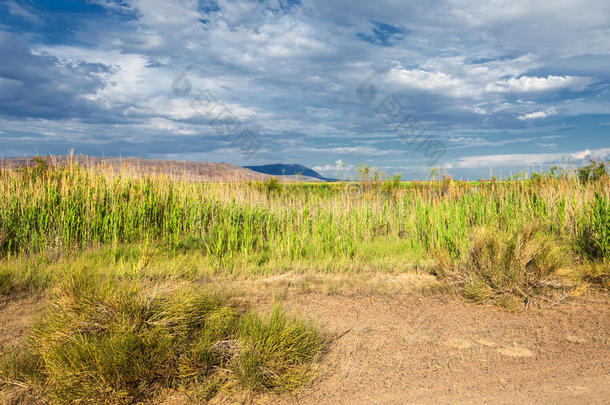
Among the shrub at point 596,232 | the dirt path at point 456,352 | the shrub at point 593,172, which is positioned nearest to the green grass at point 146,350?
the dirt path at point 456,352

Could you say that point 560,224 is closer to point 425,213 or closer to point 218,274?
point 425,213

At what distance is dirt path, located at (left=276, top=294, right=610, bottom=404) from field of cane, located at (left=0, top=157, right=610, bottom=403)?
0.26m

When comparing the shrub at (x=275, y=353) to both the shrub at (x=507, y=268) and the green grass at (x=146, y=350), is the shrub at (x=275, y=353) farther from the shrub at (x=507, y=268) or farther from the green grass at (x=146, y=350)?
the shrub at (x=507, y=268)

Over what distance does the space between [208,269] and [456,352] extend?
386 centimetres

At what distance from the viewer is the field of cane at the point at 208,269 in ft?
9.55

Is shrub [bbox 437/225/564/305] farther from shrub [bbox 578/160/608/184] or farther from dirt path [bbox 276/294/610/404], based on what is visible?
shrub [bbox 578/160/608/184]

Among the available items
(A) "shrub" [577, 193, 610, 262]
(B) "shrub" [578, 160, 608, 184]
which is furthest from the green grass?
(B) "shrub" [578, 160, 608, 184]

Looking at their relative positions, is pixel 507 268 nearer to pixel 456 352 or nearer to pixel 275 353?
pixel 456 352

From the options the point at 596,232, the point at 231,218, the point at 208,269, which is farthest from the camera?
the point at 231,218

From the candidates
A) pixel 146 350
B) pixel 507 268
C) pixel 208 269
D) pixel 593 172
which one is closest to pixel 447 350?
pixel 507 268

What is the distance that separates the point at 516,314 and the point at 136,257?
5.83 m

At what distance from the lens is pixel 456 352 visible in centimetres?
350

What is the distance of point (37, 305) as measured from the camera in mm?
4582

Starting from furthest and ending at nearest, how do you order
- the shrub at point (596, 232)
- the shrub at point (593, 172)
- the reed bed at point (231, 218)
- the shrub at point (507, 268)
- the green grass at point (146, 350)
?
the shrub at point (593, 172) < the reed bed at point (231, 218) < the shrub at point (596, 232) < the shrub at point (507, 268) < the green grass at point (146, 350)
